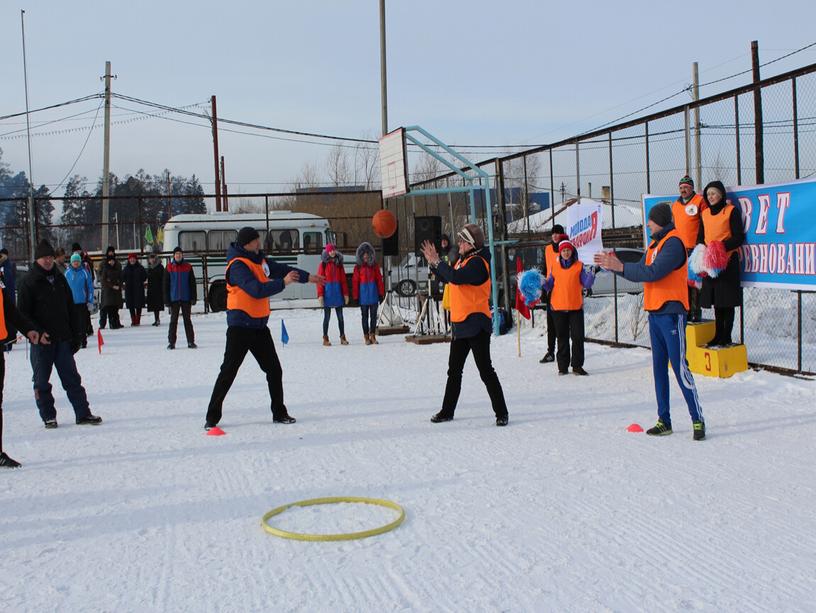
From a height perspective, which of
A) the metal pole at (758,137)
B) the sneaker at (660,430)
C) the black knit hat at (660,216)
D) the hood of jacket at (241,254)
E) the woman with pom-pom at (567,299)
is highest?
the metal pole at (758,137)

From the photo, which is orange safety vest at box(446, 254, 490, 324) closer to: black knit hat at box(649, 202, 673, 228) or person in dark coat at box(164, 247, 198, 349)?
black knit hat at box(649, 202, 673, 228)

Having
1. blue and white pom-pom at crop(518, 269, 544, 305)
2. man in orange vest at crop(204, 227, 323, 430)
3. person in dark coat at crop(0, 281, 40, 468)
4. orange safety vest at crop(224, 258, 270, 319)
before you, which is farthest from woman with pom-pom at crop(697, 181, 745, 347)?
person in dark coat at crop(0, 281, 40, 468)

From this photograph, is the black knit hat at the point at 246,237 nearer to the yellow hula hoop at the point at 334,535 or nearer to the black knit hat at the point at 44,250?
the black knit hat at the point at 44,250

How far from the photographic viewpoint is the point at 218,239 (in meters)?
25.5

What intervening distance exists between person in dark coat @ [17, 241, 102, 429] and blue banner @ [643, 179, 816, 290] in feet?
23.1

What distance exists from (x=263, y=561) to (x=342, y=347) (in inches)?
389

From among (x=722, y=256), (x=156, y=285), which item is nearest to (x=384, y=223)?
(x=156, y=285)

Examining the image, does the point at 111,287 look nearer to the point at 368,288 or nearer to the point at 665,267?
the point at 368,288

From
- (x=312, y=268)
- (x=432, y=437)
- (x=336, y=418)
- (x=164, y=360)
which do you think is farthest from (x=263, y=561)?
(x=312, y=268)

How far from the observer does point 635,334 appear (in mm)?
13352

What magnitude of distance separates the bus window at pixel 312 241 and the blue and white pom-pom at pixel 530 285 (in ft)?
47.3

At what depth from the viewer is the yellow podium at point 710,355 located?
8.88 m

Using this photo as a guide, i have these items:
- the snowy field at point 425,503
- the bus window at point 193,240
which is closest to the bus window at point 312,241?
the bus window at point 193,240

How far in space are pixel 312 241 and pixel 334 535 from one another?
21718mm
